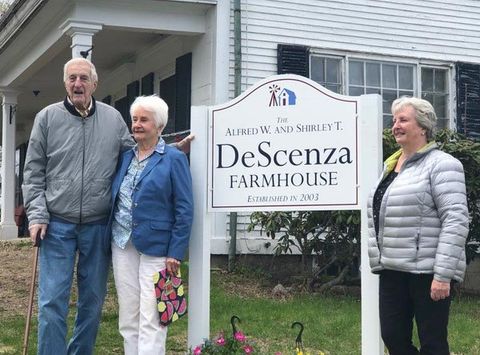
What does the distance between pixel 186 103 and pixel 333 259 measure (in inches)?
131

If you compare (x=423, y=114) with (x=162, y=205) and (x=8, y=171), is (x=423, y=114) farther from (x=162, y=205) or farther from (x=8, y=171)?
(x=8, y=171)

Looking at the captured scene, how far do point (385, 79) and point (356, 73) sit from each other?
513mm

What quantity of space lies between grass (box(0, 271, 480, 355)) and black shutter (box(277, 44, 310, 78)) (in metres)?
3.28

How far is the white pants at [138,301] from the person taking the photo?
12.7 ft

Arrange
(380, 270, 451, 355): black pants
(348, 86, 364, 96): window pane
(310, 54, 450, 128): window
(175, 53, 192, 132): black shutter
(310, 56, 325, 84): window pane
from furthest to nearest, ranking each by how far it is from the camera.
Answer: (348, 86, 364, 96): window pane < (310, 54, 450, 128): window < (310, 56, 325, 84): window pane < (175, 53, 192, 132): black shutter < (380, 270, 451, 355): black pants

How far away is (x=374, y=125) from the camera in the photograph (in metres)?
4.00

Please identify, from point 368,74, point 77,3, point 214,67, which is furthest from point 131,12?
point 368,74

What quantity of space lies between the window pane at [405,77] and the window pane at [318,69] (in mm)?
1333

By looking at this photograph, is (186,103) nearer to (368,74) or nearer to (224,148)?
(368,74)

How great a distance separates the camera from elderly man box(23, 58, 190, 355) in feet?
12.9

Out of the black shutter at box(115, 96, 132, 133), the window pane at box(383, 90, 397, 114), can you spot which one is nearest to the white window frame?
the window pane at box(383, 90, 397, 114)

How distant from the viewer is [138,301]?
393cm

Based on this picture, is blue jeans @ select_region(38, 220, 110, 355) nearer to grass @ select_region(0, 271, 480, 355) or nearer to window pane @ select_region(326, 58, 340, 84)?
grass @ select_region(0, 271, 480, 355)

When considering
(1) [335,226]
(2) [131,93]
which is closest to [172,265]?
(1) [335,226]
